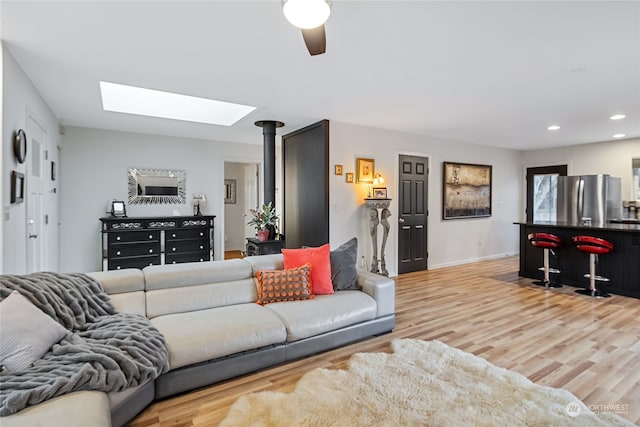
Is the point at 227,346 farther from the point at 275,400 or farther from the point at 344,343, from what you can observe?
the point at 344,343

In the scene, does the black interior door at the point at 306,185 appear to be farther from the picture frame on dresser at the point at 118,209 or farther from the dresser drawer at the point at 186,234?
the picture frame on dresser at the point at 118,209

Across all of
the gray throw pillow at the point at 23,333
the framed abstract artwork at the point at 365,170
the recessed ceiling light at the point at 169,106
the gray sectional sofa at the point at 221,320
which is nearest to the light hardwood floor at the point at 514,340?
the gray sectional sofa at the point at 221,320

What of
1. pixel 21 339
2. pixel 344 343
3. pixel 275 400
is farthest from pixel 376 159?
pixel 21 339

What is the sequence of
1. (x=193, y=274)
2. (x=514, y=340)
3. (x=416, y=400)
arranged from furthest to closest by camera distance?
Result: (x=514, y=340) < (x=193, y=274) < (x=416, y=400)

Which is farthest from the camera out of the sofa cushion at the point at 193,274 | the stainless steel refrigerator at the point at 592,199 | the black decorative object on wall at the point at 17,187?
the stainless steel refrigerator at the point at 592,199

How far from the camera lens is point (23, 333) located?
172 cm

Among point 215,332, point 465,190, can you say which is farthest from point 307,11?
point 465,190

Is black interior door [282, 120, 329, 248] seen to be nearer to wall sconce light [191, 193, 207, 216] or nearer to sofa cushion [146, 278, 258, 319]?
wall sconce light [191, 193, 207, 216]

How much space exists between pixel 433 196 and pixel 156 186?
17.1 feet

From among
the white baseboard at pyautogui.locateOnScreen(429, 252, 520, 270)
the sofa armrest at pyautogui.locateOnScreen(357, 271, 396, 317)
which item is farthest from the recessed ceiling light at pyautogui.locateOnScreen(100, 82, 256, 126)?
the white baseboard at pyautogui.locateOnScreen(429, 252, 520, 270)

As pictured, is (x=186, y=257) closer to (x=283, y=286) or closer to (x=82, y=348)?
(x=283, y=286)

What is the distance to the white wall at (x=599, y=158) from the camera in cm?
639

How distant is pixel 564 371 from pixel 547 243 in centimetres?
290

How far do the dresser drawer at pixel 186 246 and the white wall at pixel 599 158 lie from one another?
770cm
